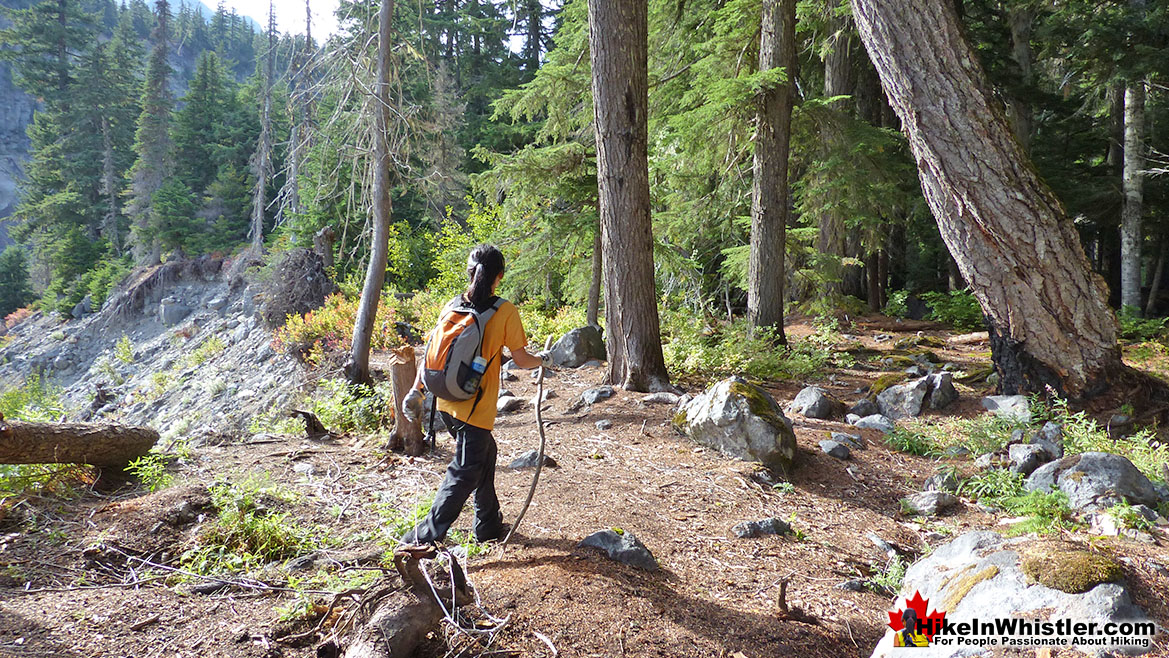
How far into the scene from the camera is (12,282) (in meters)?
31.0

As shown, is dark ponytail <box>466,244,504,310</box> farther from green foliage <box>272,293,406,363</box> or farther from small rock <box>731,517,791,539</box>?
green foliage <box>272,293,406,363</box>

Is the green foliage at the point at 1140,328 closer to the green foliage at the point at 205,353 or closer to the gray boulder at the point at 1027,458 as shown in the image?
the gray boulder at the point at 1027,458

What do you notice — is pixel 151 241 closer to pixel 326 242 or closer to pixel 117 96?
pixel 117 96

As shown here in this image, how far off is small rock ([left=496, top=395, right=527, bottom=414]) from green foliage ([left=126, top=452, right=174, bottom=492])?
11.3 feet

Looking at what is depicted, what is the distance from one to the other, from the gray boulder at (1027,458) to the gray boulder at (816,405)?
1969 mm

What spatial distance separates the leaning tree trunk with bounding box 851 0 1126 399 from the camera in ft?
18.1

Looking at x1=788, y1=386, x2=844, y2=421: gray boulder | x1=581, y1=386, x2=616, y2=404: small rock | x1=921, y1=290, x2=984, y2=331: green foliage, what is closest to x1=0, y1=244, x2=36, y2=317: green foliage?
x1=581, y1=386, x2=616, y2=404: small rock

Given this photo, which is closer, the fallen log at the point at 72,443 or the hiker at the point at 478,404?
the hiker at the point at 478,404

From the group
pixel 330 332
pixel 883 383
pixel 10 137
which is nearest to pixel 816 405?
pixel 883 383

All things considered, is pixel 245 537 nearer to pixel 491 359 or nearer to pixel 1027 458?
pixel 491 359

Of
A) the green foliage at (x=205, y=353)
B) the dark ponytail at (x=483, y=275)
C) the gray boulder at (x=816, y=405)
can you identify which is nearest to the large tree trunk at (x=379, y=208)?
the gray boulder at (x=816, y=405)

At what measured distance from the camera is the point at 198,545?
368 cm

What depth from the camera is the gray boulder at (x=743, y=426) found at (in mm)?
4977

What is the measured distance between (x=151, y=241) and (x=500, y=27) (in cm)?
1908
